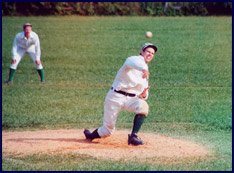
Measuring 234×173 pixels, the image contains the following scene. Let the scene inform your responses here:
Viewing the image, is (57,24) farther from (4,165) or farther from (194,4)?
(4,165)

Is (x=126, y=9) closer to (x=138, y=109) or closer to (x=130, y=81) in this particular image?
(x=130, y=81)

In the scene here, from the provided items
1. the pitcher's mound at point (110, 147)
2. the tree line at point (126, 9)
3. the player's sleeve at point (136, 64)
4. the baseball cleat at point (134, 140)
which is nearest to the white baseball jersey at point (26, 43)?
the pitcher's mound at point (110, 147)

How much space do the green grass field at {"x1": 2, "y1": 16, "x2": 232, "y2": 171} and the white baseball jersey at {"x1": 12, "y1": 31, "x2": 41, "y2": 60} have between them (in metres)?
1.30

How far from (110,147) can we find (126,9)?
27.1m

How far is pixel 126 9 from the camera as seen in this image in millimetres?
35906

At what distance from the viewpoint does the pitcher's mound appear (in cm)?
902

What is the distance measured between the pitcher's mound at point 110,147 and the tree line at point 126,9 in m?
24.9

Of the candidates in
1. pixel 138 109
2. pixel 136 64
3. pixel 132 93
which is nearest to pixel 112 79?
pixel 132 93

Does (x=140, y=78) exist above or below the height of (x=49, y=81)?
above

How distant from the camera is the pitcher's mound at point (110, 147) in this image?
9.02 m

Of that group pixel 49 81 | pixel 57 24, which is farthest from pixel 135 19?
pixel 49 81

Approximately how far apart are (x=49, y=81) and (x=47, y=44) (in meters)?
8.48

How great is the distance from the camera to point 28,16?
113 ft

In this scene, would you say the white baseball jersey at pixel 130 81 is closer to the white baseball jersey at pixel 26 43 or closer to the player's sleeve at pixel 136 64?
the player's sleeve at pixel 136 64
